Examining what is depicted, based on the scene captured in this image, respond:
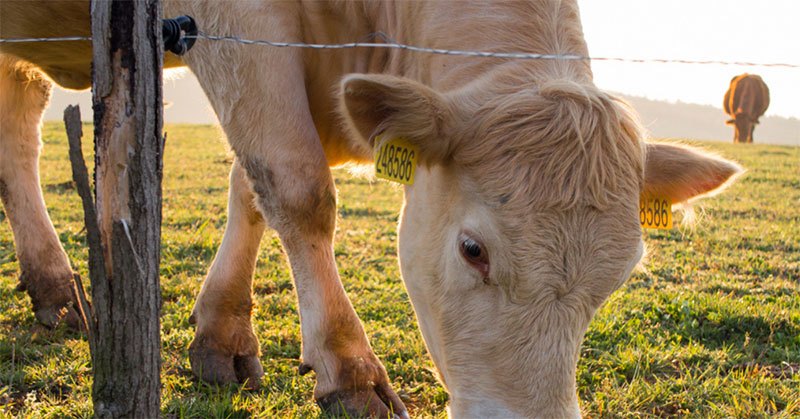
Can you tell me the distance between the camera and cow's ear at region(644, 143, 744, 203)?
10.0ft

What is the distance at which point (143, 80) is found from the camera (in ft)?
6.68

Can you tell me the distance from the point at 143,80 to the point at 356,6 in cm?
179

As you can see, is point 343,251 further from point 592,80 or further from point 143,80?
point 143,80

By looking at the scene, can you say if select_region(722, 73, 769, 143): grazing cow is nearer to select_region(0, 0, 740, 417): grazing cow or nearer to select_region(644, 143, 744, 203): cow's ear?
select_region(644, 143, 744, 203): cow's ear

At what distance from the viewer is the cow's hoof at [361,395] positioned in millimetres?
3031

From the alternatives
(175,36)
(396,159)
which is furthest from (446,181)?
(175,36)

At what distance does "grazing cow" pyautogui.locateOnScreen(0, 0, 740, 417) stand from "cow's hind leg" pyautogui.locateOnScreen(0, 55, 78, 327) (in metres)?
0.05

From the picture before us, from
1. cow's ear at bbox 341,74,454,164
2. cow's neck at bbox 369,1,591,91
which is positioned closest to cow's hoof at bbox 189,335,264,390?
cow's ear at bbox 341,74,454,164

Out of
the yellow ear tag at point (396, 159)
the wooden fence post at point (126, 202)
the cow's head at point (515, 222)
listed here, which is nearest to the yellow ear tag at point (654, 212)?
the cow's head at point (515, 222)

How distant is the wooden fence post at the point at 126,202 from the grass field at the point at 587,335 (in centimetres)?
101

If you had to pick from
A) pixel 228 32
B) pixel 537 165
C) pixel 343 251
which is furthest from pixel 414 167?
pixel 343 251

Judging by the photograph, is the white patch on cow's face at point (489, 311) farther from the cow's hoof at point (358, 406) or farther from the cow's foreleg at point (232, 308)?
the cow's foreleg at point (232, 308)

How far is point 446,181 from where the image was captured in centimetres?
284

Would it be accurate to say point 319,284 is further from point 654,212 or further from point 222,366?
point 654,212
